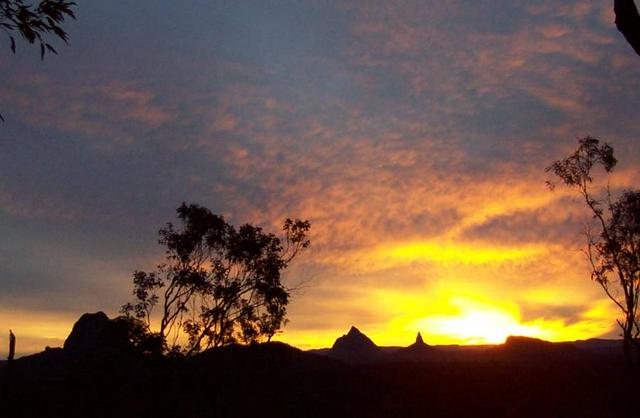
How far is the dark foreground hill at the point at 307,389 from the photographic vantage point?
109 feet

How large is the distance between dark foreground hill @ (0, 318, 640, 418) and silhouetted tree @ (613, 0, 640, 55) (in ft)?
97.2

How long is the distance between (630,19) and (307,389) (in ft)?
154

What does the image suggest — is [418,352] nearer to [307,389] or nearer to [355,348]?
[355,348]

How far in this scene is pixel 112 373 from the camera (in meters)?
34.8

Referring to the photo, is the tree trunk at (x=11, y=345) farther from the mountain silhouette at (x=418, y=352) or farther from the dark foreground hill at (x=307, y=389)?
the mountain silhouette at (x=418, y=352)

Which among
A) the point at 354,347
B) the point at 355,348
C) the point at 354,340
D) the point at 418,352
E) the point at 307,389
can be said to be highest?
the point at 354,340

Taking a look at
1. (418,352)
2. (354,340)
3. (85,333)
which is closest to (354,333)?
(354,340)

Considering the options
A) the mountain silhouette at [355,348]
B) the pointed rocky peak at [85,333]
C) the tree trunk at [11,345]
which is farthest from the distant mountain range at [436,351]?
the tree trunk at [11,345]

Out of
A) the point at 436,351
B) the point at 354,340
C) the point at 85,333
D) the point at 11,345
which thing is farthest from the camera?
the point at 354,340

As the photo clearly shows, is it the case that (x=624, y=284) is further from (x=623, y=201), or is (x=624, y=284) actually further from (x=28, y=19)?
(x=28, y=19)

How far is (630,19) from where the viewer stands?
6.80m

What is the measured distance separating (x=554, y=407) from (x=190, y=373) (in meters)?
27.0

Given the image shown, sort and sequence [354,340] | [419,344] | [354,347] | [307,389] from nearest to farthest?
[307,389], [419,344], [354,347], [354,340]

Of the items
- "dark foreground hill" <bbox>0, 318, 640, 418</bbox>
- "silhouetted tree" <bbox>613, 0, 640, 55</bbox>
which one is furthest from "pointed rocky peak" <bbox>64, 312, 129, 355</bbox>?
"silhouetted tree" <bbox>613, 0, 640, 55</bbox>
